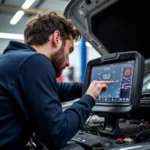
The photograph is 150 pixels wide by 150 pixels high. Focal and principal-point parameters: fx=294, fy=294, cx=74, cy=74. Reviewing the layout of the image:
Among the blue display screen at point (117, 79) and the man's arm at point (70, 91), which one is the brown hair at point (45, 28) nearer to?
the blue display screen at point (117, 79)

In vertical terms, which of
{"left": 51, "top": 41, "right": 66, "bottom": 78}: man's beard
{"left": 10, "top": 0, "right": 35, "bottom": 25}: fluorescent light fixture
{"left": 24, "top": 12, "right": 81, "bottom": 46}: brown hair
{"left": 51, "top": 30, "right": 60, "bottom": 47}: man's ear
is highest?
{"left": 10, "top": 0, "right": 35, "bottom": 25}: fluorescent light fixture

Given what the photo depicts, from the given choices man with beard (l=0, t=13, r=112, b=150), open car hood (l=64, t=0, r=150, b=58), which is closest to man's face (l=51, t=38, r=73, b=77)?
man with beard (l=0, t=13, r=112, b=150)

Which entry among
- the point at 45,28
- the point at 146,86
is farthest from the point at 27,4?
the point at 45,28

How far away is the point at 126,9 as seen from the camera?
1.97 m

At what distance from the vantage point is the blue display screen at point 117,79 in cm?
128

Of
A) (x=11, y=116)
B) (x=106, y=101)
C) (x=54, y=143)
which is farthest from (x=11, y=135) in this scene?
(x=106, y=101)

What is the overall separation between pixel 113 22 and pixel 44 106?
3.89 ft

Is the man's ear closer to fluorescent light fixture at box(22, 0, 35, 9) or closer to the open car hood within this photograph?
the open car hood

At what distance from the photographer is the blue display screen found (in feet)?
4.19

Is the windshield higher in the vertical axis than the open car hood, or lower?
lower

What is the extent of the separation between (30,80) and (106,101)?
439 mm

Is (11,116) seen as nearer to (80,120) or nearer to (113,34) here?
(80,120)

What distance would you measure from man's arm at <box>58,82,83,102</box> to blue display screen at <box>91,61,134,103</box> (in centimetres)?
32

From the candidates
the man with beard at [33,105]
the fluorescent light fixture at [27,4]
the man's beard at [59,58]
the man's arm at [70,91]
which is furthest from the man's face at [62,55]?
the fluorescent light fixture at [27,4]
